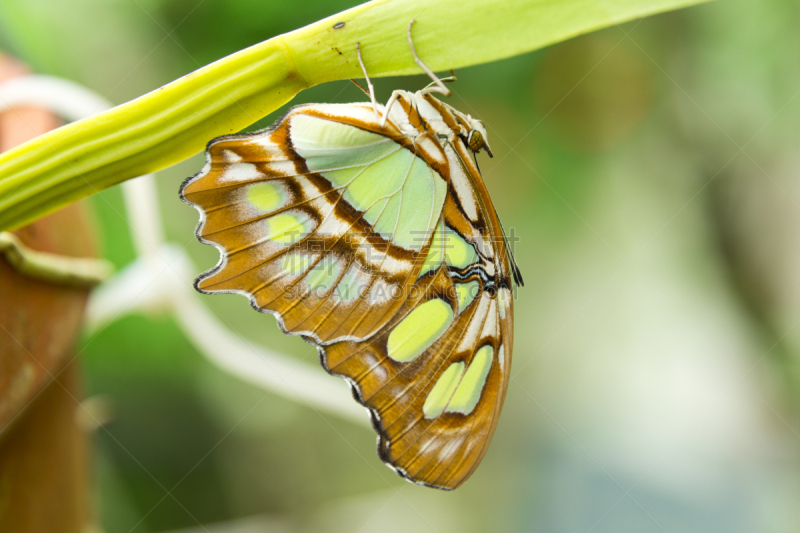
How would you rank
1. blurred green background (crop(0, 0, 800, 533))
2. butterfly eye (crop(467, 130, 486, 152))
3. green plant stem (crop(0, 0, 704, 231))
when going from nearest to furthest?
green plant stem (crop(0, 0, 704, 231)), butterfly eye (crop(467, 130, 486, 152)), blurred green background (crop(0, 0, 800, 533))

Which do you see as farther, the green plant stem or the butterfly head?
the butterfly head

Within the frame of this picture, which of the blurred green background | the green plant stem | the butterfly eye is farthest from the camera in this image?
the blurred green background

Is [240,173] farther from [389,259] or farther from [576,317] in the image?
[576,317]

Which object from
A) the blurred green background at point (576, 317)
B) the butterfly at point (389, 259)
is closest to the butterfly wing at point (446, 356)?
the butterfly at point (389, 259)

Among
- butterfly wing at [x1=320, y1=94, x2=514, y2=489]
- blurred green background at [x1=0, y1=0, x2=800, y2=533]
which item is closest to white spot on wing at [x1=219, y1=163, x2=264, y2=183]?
butterfly wing at [x1=320, y1=94, x2=514, y2=489]

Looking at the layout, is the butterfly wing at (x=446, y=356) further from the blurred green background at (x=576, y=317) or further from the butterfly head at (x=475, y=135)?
the blurred green background at (x=576, y=317)

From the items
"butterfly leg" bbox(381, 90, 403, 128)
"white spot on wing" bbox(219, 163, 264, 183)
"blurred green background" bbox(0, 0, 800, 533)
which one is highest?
"butterfly leg" bbox(381, 90, 403, 128)

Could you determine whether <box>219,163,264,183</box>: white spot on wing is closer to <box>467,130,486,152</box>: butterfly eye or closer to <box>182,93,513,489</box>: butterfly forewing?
<box>182,93,513,489</box>: butterfly forewing
